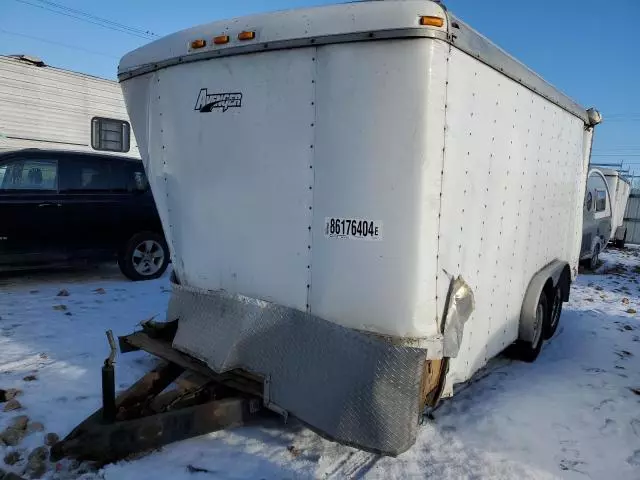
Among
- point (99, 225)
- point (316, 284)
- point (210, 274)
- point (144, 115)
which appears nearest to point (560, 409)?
point (316, 284)

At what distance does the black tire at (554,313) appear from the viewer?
536cm

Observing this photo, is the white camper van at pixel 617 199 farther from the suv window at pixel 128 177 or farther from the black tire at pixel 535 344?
the suv window at pixel 128 177

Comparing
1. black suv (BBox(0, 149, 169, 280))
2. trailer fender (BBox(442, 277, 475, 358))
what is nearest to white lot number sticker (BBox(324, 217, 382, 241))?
trailer fender (BBox(442, 277, 475, 358))

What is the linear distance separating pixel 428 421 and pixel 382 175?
6.42 feet

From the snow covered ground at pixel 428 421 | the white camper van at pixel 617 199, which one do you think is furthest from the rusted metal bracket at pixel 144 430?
the white camper van at pixel 617 199

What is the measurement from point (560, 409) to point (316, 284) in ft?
7.63

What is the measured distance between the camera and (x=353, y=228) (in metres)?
2.76

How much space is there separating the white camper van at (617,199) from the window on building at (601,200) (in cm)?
95

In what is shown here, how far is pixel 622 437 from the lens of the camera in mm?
3422

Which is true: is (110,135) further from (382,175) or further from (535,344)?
(382,175)

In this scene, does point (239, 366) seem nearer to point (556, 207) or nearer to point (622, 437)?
point (622, 437)

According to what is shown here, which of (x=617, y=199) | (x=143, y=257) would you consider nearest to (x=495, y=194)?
(x=143, y=257)

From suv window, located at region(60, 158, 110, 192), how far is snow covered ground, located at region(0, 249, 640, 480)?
1.87 m

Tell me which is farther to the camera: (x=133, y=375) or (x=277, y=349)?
(x=133, y=375)
